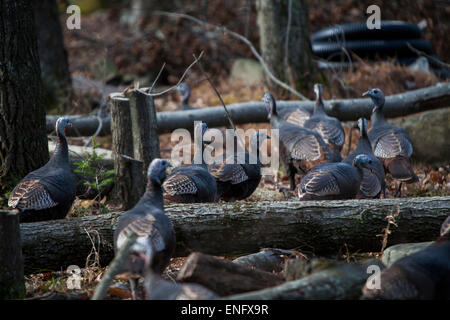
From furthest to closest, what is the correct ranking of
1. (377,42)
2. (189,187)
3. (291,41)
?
(377,42) → (291,41) → (189,187)

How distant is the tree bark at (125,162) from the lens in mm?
5891

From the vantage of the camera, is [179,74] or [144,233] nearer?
[144,233]

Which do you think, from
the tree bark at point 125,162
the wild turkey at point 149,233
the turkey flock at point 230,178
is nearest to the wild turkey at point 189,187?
the turkey flock at point 230,178

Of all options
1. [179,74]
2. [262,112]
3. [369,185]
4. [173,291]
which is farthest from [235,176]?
[179,74]

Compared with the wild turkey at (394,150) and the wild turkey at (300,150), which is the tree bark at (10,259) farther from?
the wild turkey at (394,150)

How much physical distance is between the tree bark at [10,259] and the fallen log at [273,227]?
0.76m

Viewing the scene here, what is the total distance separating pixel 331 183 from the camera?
5.51 m

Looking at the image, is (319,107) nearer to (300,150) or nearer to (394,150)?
(300,150)

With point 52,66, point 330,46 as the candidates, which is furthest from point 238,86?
point 52,66

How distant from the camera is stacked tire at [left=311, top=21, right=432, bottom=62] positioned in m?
11.6

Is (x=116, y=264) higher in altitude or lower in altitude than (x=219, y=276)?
higher

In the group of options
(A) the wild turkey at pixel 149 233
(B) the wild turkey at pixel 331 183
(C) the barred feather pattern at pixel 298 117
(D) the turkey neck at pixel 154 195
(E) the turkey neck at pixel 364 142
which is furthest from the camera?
(C) the barred feather pattern at pixel 298 117

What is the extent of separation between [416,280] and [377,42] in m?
9.37
